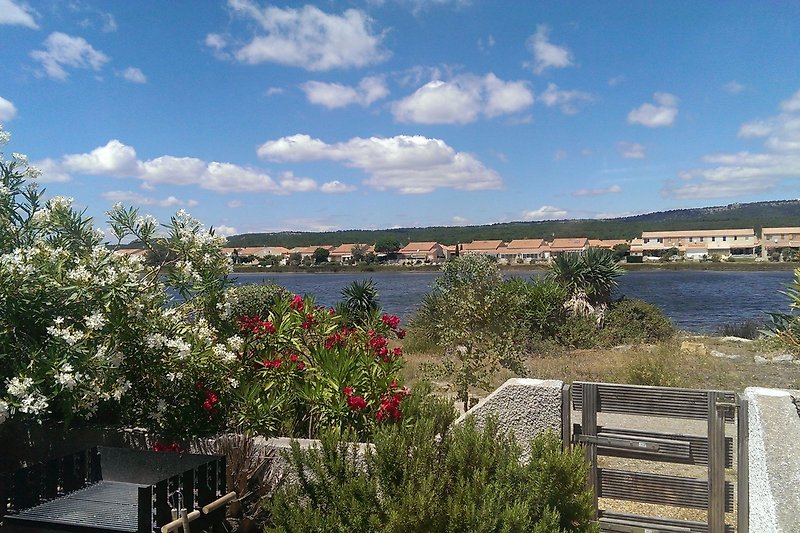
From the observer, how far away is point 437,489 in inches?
115

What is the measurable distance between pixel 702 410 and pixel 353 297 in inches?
574

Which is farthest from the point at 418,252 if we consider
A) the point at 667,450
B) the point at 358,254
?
the point at 667,450

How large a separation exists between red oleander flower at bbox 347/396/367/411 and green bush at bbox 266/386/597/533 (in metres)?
1.05

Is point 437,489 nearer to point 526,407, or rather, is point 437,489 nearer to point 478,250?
point 526,407

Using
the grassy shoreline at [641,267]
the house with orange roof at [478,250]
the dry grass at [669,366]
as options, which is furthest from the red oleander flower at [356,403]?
the grassy shoreline at [641,267]

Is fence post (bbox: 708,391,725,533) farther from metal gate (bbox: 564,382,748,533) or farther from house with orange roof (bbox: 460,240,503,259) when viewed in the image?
house with orange roof (bbox: 460,240,503,259)

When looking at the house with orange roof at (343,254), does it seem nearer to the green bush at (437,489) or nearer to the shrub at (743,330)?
the shrub at (743,330)

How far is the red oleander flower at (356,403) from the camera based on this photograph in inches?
175

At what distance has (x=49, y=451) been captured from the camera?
15.2 feet

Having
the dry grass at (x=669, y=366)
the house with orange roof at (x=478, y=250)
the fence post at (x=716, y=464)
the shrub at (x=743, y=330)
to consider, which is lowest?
the shrub at (x=743, y=330)

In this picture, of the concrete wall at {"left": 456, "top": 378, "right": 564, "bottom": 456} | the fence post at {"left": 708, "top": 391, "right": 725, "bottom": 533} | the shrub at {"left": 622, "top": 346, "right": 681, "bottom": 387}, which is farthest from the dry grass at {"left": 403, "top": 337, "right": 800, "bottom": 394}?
the fence post at {"left": 708, "top": 391, "right": 725, "bottom": 533}

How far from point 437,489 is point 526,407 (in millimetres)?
1841

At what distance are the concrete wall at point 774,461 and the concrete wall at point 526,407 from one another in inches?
51.9

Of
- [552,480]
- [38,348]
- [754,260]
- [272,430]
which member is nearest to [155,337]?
[38,348]
